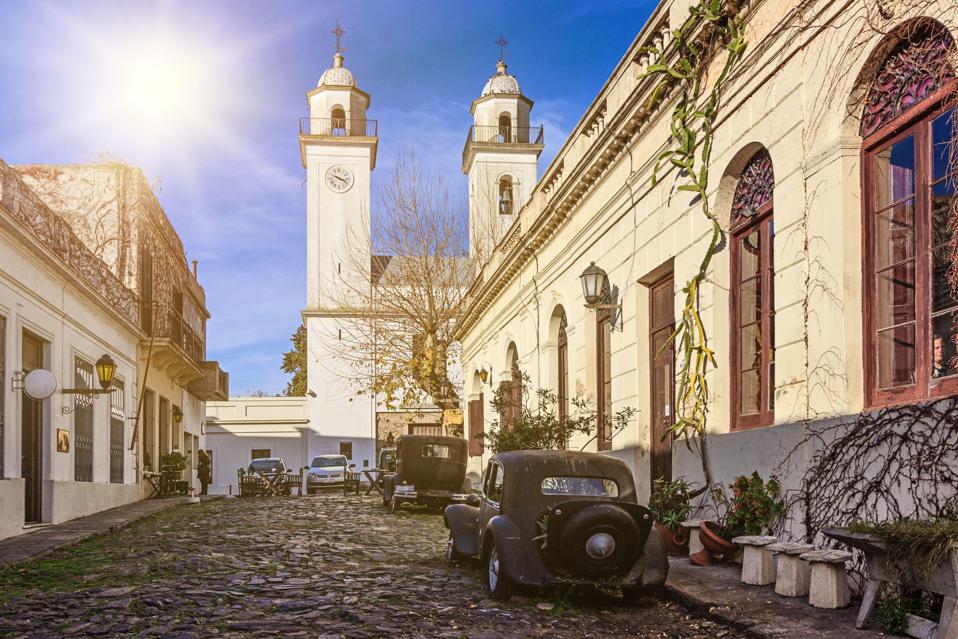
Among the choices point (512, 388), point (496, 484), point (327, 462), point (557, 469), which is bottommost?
point (327, 462)

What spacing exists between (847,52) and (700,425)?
14.5ft

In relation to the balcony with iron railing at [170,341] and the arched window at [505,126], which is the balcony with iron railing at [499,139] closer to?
the arched window at [505,126]

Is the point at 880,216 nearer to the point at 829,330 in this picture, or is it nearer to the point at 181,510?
the point at 829,330

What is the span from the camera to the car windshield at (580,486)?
8953 millimetres

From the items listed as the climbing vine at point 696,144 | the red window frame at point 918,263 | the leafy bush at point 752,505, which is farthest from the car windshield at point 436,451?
the red window frame at point 918,263

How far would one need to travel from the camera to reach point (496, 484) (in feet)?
31.0

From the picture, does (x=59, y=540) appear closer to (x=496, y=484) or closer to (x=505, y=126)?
(x=496, y=484)

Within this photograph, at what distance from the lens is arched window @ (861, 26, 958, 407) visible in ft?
23.0

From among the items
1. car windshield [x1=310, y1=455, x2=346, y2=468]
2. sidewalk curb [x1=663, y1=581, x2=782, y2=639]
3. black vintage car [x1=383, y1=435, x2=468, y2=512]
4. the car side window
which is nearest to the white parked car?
car windshield [x1=310, y1=455, x2=346, y2=468]

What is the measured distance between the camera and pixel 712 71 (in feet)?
36.3

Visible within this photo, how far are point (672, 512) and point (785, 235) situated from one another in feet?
10.8

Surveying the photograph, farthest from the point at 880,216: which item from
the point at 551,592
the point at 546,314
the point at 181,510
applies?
the point at 181,510

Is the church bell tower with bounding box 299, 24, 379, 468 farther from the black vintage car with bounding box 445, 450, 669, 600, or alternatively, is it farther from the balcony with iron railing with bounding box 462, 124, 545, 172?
the black vintage car with bounding box 445, 450, 669, 600

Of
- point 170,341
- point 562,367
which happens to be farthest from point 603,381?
point 170,341
